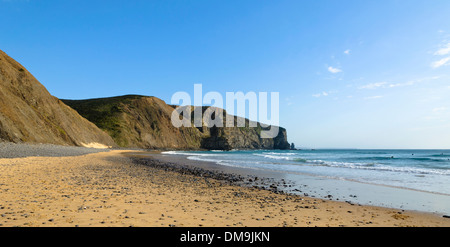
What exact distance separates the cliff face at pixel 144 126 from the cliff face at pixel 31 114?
2758 cm

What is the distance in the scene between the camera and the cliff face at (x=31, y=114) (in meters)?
39.8

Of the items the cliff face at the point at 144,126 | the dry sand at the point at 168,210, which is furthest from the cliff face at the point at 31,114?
the dry sand at the point at 168,210

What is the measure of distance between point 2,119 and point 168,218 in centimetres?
4612

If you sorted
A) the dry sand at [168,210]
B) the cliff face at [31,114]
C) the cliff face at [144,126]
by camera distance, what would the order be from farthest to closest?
the cliff face at [144,126], the cliff face at [31,114], the dry sand at [168,210]

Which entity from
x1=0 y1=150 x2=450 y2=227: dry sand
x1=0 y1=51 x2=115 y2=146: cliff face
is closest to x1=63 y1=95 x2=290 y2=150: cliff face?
x1=0 y1=51 x2=115 y2=146: cliff face

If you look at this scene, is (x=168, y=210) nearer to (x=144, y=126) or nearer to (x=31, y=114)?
(x=31, y=114)

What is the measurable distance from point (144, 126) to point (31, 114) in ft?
206

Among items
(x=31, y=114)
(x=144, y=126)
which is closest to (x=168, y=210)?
(x=31, y=114)

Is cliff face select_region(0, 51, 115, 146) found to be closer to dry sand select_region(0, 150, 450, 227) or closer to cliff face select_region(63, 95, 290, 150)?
cliff face select_region(63, 95, 290, 150)

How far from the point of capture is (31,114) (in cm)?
4672

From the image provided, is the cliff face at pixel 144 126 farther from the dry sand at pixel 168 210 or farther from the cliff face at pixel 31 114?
the dry sand at pixel 168 210

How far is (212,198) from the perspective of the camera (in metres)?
9.15
